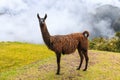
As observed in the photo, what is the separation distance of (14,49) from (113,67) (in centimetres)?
2982

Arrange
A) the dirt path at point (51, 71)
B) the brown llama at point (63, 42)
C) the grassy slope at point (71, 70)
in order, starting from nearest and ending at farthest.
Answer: the brown llama at point (63, 42), the dirt path at point (51, 71), the grassy slope at point (71, 70)

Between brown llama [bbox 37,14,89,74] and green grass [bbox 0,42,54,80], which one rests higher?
brown llama [bbox 37,14,89,74]

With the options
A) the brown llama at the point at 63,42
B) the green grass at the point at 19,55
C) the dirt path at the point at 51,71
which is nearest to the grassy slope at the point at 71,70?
the dirt path at the point at 51,71

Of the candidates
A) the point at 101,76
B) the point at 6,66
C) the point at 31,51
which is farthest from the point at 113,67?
the point at 31,51

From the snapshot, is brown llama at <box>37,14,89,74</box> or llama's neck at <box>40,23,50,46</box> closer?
llama's neck at <box>40,23,50,46</box>

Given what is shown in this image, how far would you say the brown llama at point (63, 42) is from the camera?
67.5 ft

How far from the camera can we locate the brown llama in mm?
20578

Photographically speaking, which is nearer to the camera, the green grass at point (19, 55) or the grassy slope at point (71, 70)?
the grassy slope at point (71, 70)

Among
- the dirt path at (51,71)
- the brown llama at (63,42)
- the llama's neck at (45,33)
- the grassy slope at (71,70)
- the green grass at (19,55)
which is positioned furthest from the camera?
the green grass at (19,55)

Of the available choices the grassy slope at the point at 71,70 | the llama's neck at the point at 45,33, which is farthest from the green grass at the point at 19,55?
the llama's neck at the point at 45,33

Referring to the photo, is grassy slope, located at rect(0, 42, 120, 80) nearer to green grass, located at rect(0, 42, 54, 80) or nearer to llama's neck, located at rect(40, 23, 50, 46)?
llama's neck, located at rect(40, 23, 50, 46)

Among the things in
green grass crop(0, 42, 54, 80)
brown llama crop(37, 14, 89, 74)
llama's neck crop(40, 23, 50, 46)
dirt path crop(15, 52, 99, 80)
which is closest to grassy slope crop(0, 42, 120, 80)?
dirt path crop(15, 52, 99, 80)

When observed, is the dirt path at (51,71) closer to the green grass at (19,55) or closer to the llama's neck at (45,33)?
the llama's neck at (45,33)

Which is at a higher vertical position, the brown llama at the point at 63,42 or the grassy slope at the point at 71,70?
the brown llama at the point at 63,42
